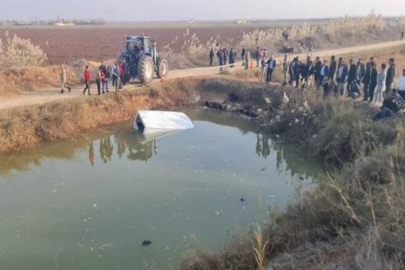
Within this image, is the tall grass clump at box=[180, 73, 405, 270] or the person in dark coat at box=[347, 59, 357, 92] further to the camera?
the person in dark coat at box=[347, 59, 357, 92]

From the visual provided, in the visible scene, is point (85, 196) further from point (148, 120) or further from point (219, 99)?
point (219, 99)

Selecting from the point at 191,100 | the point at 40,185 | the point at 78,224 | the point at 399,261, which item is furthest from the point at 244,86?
the point at 399,261

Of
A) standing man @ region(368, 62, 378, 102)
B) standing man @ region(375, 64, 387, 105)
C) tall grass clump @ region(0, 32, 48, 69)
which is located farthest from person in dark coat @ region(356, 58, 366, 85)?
tall grass clump @ region(0, 32, 48, 69)

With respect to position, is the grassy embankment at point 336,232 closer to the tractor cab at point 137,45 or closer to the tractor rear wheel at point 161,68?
the tractor cab at point 137,45

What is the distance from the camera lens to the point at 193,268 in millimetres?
5594

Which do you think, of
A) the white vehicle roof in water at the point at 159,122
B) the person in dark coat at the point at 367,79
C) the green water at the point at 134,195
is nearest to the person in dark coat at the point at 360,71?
the person in dark coat at the point at 367,79

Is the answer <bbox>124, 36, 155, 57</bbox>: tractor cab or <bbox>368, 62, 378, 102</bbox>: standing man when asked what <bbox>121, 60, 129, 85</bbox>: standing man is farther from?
<bbox>368, 62, 378, 102</bbox>: standing man

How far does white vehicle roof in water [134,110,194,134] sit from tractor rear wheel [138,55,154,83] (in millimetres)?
2554

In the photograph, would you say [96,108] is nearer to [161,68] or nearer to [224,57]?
[161,68]

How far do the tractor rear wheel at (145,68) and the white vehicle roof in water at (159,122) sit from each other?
2.55 metres

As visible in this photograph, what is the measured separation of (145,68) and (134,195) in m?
8.64

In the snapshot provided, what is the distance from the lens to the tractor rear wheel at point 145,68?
664 inches

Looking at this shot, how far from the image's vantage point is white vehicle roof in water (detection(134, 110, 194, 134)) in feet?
47.5

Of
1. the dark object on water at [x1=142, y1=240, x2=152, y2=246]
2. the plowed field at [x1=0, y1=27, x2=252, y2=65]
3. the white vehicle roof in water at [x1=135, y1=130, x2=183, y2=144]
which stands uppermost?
the plowed field at [x1=0, y1=27, x2=252, y2=65]
